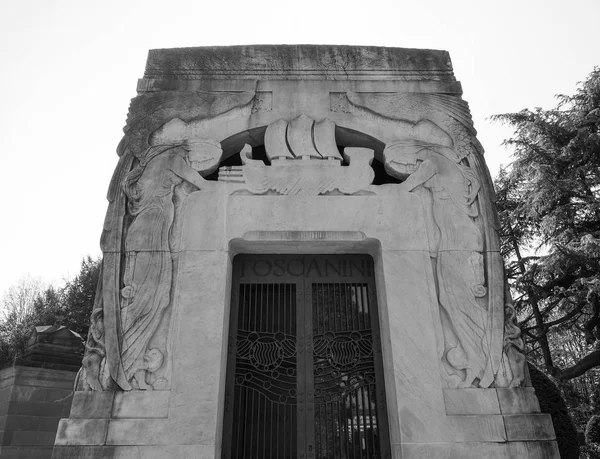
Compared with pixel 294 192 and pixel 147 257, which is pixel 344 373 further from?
pixel 147 257

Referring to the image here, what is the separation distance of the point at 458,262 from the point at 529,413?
176 cm

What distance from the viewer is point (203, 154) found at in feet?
19.2

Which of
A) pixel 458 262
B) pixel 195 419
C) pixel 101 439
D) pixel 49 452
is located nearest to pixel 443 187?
pixel 458 262

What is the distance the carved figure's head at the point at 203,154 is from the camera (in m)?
5.81

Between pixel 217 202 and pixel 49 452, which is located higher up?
pixel 217 202

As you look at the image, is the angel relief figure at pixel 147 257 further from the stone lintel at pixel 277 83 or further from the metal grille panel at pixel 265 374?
the metal grille panel at pixel 265 374

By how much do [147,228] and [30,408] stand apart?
644 cm

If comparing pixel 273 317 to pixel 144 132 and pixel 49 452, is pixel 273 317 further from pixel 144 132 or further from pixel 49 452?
pixel 49 452

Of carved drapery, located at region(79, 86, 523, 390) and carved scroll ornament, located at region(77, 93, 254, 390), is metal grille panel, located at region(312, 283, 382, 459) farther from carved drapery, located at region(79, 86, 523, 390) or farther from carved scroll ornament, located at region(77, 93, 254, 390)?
carved scroll ornament, located at region(77, 93, 254, 390)

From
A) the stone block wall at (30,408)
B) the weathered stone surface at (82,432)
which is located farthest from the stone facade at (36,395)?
the weathered stone surface at (82,432)

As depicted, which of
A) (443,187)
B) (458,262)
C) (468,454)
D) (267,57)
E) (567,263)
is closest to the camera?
(468,454)

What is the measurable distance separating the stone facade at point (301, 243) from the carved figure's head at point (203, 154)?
2 cm

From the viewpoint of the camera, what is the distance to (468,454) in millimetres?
4328

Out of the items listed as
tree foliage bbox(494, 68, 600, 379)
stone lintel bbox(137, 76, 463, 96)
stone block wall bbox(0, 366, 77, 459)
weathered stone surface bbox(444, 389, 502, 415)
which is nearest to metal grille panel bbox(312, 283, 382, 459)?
weathered stone surface bbox(444, 389, 502, 415)
